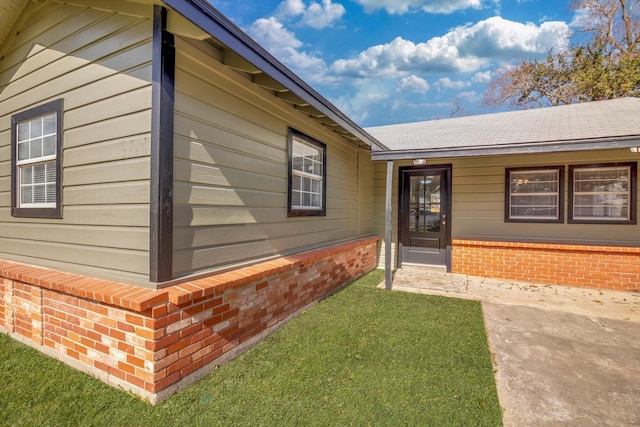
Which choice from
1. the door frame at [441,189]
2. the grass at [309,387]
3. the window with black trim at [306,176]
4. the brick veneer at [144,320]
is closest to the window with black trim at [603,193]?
the door frame at [441,189]

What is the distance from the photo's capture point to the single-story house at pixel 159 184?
2293 mm

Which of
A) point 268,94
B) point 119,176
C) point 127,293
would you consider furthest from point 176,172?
point 268,94

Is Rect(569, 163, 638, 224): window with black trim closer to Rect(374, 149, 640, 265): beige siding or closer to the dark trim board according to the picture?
Rect(374, 149, 640, 265): beige siding

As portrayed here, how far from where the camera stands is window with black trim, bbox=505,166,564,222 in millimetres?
5867

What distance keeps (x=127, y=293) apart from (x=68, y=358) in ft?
3.57

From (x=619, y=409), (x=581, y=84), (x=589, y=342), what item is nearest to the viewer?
(x=619, y=409)

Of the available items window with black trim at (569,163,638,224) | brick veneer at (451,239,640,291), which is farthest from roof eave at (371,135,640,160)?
brick veneer at (451,239,640,291)

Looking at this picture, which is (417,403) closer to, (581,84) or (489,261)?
(489,261)

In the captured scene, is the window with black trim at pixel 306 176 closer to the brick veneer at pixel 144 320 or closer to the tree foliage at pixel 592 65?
the brick veneer at pixel 144 320

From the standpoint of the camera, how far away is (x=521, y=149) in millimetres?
4734

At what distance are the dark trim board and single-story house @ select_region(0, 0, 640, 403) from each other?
1cm

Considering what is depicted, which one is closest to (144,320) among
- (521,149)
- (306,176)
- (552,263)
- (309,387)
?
(309,387)

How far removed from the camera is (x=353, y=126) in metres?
Result: 4.95

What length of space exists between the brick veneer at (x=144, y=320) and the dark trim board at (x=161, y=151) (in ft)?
0.91
